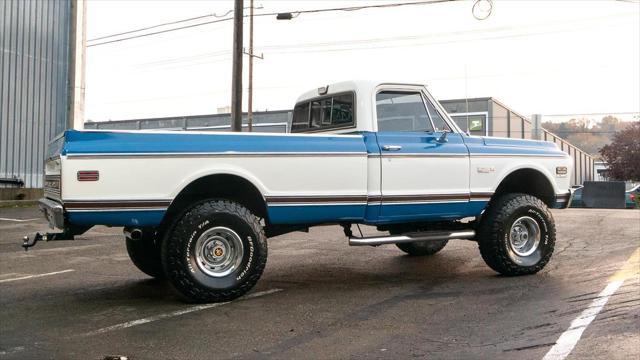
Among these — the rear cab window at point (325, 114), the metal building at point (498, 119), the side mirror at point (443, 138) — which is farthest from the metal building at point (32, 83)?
the metal building at point (498, 119)

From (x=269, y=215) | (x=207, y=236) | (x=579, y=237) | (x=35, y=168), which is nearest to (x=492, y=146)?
(x=269, y=215)

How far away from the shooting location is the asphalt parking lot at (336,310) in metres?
4.27

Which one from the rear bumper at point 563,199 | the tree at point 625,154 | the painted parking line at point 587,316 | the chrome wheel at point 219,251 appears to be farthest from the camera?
the tree at point 625,154

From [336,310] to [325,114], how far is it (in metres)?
2.70

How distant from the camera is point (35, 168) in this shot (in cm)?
1805

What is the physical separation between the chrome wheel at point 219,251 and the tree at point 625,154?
144 ft

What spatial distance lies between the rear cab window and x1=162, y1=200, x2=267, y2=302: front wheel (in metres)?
1.76

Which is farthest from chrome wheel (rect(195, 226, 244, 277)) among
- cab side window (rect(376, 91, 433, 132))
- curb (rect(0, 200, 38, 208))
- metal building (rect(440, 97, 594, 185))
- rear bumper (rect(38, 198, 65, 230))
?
metal building (rect(440, 97, 594, 185))

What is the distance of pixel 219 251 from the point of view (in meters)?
5.63

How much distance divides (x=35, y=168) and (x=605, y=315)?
17.3 metres

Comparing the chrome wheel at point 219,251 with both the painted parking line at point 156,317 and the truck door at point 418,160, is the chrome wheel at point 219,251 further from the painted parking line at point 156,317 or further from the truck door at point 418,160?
the truck door at point 418,160

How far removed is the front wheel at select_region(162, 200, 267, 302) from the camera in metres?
5.39

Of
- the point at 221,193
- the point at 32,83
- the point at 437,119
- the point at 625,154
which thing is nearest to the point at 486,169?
the point at 437,119

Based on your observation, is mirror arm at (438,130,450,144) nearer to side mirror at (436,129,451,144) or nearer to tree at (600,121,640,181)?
side mirror at (436,129,451,144)
